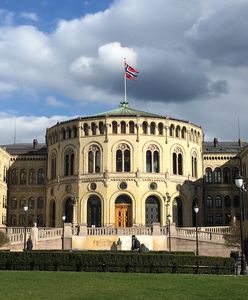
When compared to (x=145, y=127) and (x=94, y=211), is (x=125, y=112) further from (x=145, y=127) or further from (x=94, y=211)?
(x=94, y=211)

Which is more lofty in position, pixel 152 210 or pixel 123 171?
pixel 123 171

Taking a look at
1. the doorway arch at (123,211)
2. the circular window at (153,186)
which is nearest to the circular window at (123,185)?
the doorway arch at (123,211)

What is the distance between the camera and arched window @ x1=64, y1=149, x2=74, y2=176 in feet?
231

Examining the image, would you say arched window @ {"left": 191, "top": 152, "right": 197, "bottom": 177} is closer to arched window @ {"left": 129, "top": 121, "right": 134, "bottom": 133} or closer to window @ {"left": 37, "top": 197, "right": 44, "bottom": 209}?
arched window @ {"left": 129, "top": 121, "right": 134, "bottom": 133}

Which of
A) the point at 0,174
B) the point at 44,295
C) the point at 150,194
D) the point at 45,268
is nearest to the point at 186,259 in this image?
the point at 45,268

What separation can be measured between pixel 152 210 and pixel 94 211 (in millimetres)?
7258

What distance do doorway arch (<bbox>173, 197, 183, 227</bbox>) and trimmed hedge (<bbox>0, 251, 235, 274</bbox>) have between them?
124ft

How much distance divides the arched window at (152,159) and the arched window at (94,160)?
20.4 ft

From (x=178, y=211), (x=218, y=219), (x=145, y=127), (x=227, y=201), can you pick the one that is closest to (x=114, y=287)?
(x=145, y=127)

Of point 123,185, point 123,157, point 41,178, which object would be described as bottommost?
point 123,185

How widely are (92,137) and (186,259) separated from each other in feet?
129

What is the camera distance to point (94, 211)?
6775 cm

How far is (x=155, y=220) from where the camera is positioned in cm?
6756

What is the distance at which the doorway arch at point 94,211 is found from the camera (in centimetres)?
6738
